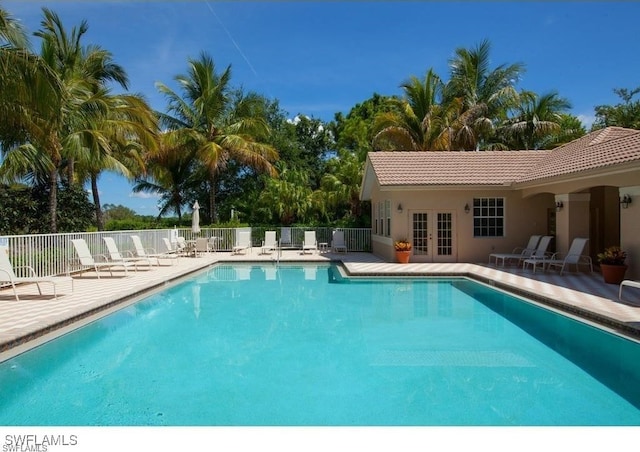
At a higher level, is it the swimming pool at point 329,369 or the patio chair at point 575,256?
the patio chair at point 575,256

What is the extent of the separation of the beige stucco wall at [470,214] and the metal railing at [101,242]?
5941 millimetres

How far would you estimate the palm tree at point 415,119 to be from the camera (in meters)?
24.5

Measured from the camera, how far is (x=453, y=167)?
17.9 m

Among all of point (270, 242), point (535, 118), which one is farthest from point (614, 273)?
point (535, 118)

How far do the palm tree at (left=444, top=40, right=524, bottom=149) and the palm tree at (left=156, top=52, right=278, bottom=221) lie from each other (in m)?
12.1

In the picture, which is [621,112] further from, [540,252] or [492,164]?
Answer: [540,252]

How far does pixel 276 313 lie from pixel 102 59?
18.4 metres

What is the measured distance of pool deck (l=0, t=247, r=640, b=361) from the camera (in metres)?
7.16

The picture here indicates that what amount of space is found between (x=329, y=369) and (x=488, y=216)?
13.1m

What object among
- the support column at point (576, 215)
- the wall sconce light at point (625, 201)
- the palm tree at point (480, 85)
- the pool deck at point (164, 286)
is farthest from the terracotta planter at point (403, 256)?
the palm tree at point (480, 85)

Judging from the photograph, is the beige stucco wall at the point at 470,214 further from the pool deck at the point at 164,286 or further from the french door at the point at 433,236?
the pool deck at the point at 164,286

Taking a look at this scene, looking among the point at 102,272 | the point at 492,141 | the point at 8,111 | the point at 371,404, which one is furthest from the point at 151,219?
the point at 371,404

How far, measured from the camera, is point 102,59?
21406 millimetres

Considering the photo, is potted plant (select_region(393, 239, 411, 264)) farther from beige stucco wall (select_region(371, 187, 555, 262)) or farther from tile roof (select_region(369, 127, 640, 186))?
tile roof (select_region(369, 127, 640, 186))
